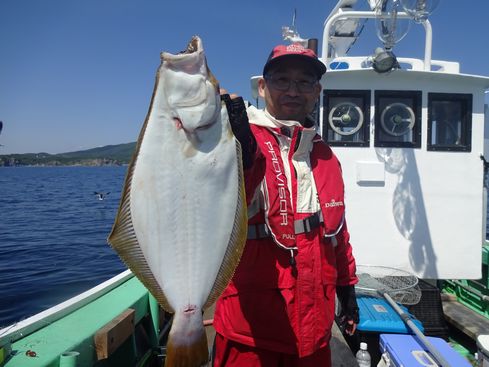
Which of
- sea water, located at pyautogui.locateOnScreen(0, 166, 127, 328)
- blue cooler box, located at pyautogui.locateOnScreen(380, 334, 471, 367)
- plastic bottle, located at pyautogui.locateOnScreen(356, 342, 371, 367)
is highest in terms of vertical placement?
blue cooler box, located at pyautogui.locateOnScreen(380, 334, 471, 367)

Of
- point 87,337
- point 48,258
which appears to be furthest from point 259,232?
point 48,258

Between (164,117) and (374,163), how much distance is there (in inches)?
188

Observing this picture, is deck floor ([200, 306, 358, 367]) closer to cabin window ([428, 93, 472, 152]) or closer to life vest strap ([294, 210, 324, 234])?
life vest strap ([294, 210, 324, 234])

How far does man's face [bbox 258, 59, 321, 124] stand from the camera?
2.42m

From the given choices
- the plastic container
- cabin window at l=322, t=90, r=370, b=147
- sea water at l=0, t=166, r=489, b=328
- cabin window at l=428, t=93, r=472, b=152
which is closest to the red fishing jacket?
the plastic container

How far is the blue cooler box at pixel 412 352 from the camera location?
3256mm

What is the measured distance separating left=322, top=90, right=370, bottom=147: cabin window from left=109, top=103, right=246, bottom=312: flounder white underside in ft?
14.3

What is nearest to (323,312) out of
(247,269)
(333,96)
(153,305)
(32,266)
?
(247,269)

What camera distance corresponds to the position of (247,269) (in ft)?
7.06

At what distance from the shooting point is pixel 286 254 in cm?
218

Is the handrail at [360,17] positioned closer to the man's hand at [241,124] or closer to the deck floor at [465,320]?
the deck floor at [465,320]

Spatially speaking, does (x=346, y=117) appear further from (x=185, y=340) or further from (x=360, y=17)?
(x=185, y=340)

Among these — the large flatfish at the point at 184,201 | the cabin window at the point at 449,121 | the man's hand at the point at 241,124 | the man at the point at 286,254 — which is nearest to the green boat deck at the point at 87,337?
the man at the point at 286,254

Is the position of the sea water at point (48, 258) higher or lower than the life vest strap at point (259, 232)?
lower
